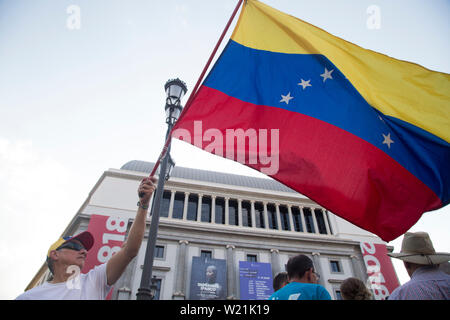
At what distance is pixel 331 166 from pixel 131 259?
2.77 metres

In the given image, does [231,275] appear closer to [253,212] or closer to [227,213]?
[227,213]

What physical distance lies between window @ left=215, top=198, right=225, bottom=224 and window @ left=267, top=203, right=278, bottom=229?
5.14 m

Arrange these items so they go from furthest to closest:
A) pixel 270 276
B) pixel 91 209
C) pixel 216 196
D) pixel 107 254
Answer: pixel 216 196, pixel 91 209, pixel 270 276, pixel 107 254

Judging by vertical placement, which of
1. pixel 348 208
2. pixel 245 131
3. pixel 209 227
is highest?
pixel 209 227

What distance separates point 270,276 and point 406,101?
22.4 meters

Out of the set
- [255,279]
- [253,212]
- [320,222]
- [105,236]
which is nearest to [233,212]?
[253,212]

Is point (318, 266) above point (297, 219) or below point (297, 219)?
below

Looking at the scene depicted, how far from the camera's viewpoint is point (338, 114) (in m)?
4.18

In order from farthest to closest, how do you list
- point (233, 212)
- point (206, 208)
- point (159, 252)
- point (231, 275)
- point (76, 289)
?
point (233, 212)
point (206, 208)
point (159, 252)
point (231, 275)
point (76, 289)

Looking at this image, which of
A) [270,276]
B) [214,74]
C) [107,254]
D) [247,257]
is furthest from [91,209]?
[214,74]

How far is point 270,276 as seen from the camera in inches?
939

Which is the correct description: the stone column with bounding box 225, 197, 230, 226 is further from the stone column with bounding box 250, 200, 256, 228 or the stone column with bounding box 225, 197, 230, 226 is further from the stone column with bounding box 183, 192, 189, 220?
the stone column with bounding box 183, 192, 189, 220

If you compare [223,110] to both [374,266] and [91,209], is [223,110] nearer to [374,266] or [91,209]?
[91,209]

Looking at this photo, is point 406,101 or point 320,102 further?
point 320,102
